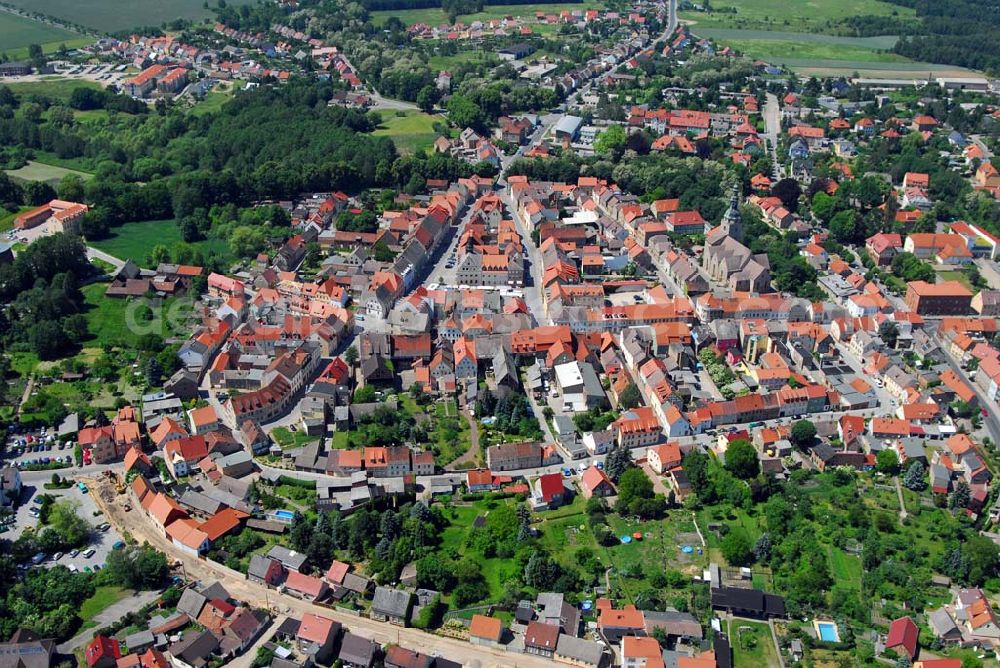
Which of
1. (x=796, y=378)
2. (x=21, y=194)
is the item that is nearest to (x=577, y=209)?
(x=796, y=378)

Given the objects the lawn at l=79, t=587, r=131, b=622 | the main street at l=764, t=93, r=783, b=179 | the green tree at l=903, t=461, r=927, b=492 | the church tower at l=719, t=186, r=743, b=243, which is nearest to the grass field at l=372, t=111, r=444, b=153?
the main street at l=764, t=93, r=783, b=179

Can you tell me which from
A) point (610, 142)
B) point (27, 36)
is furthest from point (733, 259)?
point (27, 36)

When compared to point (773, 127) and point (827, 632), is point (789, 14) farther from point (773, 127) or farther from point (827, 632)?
point (827, 632)

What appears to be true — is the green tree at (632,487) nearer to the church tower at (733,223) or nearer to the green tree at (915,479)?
the green tree at (915,479)

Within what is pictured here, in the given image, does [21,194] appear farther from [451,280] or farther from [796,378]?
[796,378]

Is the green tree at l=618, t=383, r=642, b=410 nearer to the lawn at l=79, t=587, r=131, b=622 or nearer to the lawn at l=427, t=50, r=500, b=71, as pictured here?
the lawn at l=79, t=587, r=131, b=622

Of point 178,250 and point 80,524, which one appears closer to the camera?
point 80,524

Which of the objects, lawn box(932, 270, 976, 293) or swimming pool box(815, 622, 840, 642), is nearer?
swimming pool box(815, 622, 840, 642)
